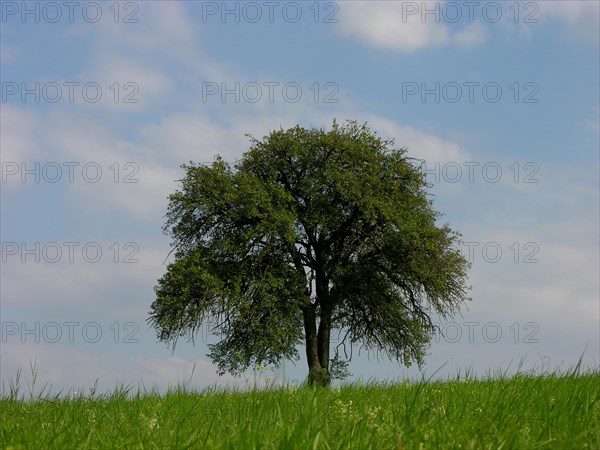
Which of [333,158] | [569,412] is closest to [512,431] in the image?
[569,412]

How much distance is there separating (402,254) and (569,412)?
66.6ft

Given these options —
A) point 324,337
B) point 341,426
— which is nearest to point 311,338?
point 324,337

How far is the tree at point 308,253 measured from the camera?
24.3m

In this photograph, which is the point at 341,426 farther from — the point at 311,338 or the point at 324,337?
the point at 324,337

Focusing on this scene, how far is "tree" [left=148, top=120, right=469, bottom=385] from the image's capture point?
955 inches

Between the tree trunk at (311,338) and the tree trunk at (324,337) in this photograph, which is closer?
the tree trunk at (311,338)

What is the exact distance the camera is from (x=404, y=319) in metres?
26.1

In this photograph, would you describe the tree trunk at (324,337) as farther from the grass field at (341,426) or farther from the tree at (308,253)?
the grass field at (341,426)

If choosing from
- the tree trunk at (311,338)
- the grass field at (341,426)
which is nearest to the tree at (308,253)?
the tree trunk at (311,338)

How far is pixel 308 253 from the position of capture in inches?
1033

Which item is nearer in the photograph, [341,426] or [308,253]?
[341,426]

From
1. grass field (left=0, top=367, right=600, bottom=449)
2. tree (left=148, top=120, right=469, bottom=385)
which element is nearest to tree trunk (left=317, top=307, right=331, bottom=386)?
tree (left=148, top=120, right=469, bottom=385)

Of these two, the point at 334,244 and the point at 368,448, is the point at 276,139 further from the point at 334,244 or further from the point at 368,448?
the point at 368,448

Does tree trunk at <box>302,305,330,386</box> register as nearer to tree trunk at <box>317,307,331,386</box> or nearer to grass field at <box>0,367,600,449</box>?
tree trunk at <box>317,307,331,386</box>
